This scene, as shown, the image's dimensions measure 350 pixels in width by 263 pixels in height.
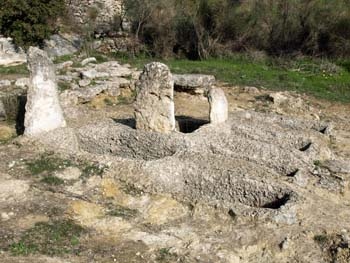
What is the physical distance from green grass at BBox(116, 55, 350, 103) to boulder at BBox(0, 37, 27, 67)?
13.4 feet

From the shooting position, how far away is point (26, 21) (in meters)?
24.0

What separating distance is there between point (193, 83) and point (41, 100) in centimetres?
565

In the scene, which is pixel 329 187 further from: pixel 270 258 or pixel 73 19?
pixel 73 19

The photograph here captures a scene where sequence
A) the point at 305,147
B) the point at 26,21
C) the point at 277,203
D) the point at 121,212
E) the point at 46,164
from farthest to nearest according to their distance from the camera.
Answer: the point at 26,21 < the point at 305,147 < the point at 46,164 < the point at 277,203 < the point at 121,212

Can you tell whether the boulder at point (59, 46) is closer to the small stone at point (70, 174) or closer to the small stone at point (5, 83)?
the small stone at point (5, 83)

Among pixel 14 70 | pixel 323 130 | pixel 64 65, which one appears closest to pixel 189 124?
pixel 323 130

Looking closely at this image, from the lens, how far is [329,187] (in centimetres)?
1111

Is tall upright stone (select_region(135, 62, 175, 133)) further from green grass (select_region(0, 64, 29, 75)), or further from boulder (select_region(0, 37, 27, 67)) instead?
boulder (select_region(0, 37, 27, 67))

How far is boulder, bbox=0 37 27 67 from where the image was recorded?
22891mm

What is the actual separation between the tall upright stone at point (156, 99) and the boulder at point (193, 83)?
5037mm

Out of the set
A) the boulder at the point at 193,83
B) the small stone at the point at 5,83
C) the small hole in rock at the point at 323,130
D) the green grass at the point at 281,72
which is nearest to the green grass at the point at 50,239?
the small hole in rock at the point at 323,130

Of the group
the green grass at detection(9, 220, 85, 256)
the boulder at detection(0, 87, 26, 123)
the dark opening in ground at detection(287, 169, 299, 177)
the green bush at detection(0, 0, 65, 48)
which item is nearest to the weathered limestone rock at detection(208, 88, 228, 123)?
the dark opening in ground at detection(287, 169, 299, 177)

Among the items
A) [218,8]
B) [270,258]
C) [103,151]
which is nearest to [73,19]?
[218,8]

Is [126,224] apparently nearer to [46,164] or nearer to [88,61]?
[46,164]
